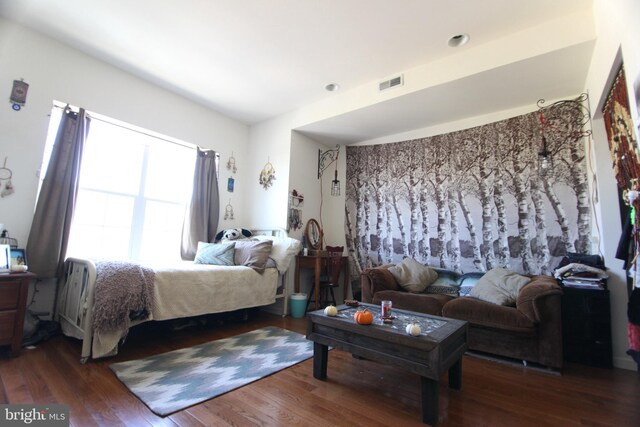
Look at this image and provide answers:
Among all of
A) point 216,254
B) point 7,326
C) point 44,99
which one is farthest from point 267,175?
point 7,326

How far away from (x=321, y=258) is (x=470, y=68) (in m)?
2.61

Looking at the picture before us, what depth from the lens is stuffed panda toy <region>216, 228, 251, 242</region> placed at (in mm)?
3785

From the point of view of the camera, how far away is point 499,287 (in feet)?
8.57

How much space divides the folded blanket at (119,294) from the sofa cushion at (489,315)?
100 inches

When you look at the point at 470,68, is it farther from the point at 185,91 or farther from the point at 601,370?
the point at 185,91

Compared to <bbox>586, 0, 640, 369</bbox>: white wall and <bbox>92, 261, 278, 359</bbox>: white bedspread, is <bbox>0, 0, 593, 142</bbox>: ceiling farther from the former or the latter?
<bbox>92, 261, 278, 359</bbox>: white bedspread

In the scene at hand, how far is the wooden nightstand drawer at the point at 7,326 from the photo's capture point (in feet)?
6.53

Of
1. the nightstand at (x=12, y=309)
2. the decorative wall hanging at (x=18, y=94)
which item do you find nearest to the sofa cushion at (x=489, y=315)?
the nightstand at (x=12, y=309)

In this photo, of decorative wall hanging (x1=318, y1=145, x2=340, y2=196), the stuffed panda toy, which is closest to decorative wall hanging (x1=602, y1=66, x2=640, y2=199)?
decorative wall hanging (x1=318, y1=145, x2=340, y2=196)

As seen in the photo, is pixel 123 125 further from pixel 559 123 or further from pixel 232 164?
pixel 559 123

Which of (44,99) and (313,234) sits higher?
(44,99)

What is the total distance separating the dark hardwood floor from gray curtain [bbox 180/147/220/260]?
1563mm

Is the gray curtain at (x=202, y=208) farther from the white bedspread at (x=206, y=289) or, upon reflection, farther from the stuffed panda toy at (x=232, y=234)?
the white bedspread at (x=206, y=289)

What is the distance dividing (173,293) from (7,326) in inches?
41.0
